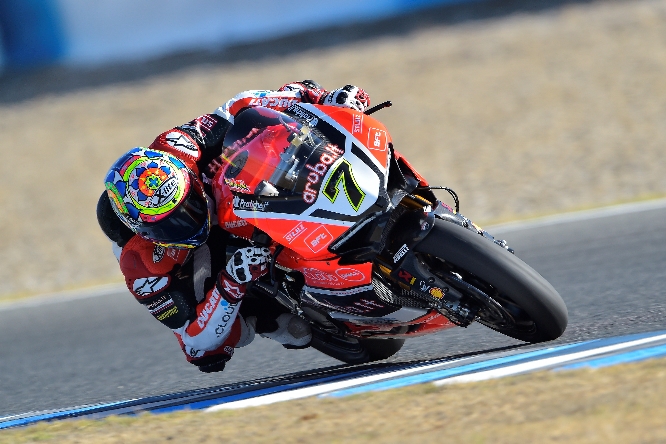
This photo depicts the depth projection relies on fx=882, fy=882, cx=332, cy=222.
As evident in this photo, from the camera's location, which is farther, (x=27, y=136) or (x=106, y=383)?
(x=27, y=136)

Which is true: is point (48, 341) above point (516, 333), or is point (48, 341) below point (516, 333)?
below

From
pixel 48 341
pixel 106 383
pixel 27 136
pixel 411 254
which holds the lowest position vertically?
pixel 27 136

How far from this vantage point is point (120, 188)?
4039 mm

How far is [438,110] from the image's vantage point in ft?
40.2

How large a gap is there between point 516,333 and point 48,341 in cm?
390

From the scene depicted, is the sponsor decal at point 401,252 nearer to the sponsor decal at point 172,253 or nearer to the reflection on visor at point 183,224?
the reflection on visor at point 183,224

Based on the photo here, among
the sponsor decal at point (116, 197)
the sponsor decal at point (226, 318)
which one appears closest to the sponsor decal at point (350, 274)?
the sponsor decal at point (226, 318)

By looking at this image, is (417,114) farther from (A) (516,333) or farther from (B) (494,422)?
(B) (494,422)

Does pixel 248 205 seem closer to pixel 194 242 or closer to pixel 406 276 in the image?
pixel 194 242

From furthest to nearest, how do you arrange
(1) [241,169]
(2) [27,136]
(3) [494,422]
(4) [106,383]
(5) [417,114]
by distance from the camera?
(2) [27,136] < (5) [417,114] < (4) [106,383] < (1) [241,169] < (3) [494,422]

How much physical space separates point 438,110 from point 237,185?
28.7ft

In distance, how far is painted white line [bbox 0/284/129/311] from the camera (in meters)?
7.90

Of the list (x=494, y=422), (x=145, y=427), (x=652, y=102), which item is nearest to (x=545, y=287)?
(x=494, y=422)

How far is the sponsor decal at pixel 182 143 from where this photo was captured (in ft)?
14.6
